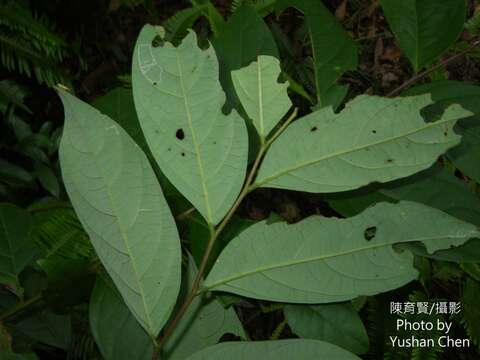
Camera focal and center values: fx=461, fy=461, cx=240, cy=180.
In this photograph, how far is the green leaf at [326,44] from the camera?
2.66 ft

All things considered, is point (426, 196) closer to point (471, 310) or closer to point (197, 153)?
point (197, 153)

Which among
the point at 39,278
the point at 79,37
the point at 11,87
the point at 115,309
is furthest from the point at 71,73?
the point at 115,309

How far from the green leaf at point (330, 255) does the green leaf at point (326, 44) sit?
0.28 metres

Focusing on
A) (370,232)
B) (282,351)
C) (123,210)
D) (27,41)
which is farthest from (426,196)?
(27,41)

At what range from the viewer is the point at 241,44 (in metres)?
0.75

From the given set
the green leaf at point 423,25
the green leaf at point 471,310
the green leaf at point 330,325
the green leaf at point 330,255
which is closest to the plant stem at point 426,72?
the green leaf at point 423,25

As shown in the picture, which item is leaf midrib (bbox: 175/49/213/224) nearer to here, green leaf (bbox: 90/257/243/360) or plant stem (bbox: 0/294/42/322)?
green leaf (bbox: 90/257/243/360)

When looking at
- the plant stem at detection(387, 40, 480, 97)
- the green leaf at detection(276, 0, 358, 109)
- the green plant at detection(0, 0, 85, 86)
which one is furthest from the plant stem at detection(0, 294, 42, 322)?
the green plant at detection(0, 0, 85, 86)

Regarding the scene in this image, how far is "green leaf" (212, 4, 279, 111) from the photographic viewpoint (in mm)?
743

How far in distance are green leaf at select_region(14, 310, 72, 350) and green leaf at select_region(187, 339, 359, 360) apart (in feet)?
1.22

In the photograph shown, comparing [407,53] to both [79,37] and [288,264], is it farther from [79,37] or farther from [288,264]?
[79,37]

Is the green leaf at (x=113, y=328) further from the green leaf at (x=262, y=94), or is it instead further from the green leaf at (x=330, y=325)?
the green leaf at (x=262, y=94)

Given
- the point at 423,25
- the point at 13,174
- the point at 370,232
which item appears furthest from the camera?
the point at 13,174

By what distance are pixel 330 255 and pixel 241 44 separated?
0.37 meters
